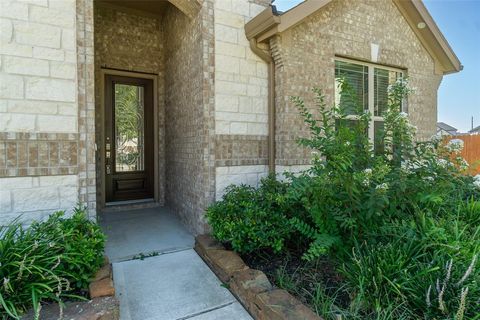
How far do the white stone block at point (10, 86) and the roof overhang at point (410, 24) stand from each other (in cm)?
275

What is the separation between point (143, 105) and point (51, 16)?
2845mm

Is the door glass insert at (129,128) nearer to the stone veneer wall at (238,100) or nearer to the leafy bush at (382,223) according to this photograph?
the stone veneer wall at (238,100)

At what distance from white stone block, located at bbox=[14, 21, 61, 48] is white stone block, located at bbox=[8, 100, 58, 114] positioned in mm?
577

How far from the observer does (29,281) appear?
6.91ft

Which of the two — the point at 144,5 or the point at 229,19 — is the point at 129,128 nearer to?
the point at 144,5

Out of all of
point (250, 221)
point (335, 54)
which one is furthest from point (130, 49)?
point (250, 221)

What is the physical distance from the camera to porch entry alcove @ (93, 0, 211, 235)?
465 cm

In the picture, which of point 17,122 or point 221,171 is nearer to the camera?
point 17,122

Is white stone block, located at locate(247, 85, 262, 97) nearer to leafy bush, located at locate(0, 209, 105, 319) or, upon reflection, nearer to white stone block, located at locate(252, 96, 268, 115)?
white stone block, located at locate(252, 96, 268, 115)

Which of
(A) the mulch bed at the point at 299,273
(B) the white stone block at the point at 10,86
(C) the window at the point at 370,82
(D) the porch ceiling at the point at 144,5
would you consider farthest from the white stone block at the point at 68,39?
(C) the window at the point at 370,82

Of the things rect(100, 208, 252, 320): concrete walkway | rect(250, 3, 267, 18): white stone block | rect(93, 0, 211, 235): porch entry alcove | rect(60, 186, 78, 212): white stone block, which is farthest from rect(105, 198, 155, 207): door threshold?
rect(250, 3, 267, 18): white stone block

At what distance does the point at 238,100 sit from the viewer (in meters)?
3.97

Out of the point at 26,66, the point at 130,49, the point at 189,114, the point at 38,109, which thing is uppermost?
the point at 130,49

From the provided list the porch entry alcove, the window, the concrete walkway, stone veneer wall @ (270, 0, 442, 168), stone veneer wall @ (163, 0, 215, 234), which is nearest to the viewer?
the concrete walkway
